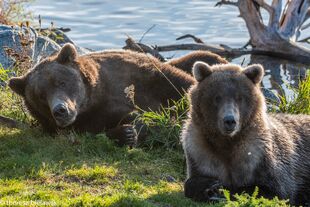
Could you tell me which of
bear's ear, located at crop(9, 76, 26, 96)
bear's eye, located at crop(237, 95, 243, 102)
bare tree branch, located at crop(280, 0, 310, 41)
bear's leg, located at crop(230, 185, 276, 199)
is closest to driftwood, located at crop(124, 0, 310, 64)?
bare tree branch, located at crop(280, 0, 310, 41)

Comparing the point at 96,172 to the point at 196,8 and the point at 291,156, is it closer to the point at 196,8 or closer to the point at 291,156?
the point at 291,156

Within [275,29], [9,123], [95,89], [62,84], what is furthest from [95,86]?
[275,29]

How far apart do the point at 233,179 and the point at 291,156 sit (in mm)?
643

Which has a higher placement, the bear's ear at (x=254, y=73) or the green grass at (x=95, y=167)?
the bear's ear at (x=254, y=73)

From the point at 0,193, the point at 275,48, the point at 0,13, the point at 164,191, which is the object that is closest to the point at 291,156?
the point at 164,191

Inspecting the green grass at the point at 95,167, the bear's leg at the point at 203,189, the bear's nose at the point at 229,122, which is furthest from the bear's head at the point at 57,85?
the bear's nose at the point at 229,122

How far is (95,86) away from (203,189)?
8.90 feet

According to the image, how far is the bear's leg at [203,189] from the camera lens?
268 inches

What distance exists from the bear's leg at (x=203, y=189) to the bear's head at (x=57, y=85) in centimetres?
212

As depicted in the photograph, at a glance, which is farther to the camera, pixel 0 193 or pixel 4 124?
pixel 4 124

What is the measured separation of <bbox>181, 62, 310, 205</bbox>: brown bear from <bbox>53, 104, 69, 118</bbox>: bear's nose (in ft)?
5.68

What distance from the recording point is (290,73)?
15.9m

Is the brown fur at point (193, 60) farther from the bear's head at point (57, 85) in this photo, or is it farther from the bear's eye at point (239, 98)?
the bear's eye at point (239, 98)

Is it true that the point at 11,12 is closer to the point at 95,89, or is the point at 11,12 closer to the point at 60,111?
the point at 95,89
